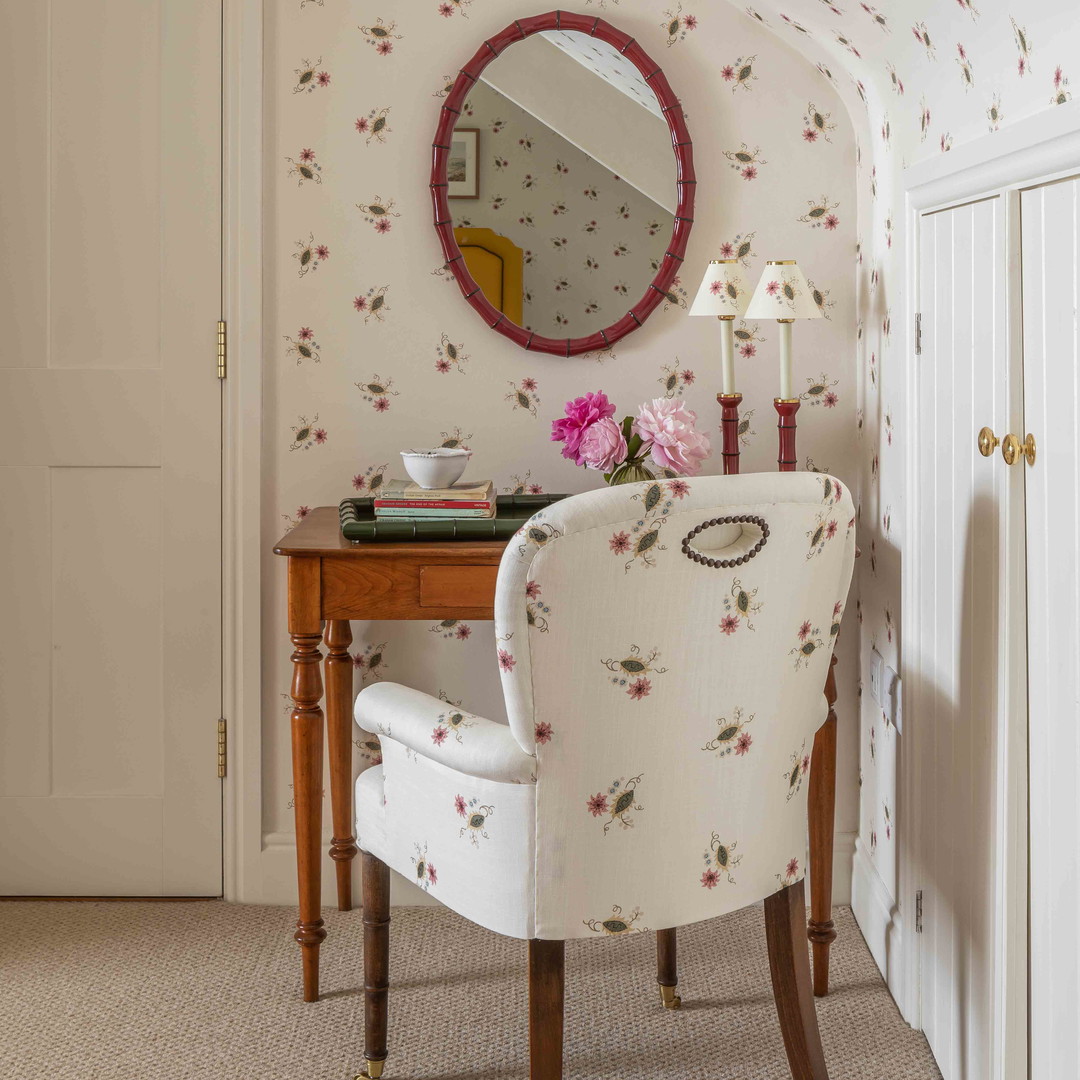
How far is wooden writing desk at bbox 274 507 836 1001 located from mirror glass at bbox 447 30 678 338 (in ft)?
2.00

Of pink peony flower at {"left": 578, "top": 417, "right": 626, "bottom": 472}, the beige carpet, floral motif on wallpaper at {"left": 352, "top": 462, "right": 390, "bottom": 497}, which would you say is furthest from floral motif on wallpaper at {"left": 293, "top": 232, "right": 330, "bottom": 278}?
the beige carpet

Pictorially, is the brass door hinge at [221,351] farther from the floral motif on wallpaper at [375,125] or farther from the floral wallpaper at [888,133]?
the floral wallpaper at [888,133]

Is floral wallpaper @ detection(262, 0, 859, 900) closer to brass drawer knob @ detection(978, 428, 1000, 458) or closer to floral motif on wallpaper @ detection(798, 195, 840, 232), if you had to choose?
floral motif on wallpaper @ detection(798, 195, 840, 232)

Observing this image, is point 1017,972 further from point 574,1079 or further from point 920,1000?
point 574,1079

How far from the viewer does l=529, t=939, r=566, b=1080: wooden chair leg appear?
1.37m

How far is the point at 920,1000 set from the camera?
5.97 feet

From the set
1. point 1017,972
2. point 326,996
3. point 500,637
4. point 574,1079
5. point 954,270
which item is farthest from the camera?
point 326,996

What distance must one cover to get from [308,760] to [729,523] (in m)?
0.95

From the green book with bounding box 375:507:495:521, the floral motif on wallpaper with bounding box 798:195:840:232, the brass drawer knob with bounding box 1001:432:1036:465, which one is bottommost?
the green book with bounding box 375:507:495:521

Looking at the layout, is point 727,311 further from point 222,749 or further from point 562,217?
point 222,749

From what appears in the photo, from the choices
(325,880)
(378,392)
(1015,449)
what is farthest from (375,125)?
(325,880)

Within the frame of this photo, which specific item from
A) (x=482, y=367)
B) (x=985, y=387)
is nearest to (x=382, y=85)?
(x=482, y=367)

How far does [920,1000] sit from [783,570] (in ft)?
2.97

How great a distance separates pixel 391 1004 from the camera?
6.32ft
